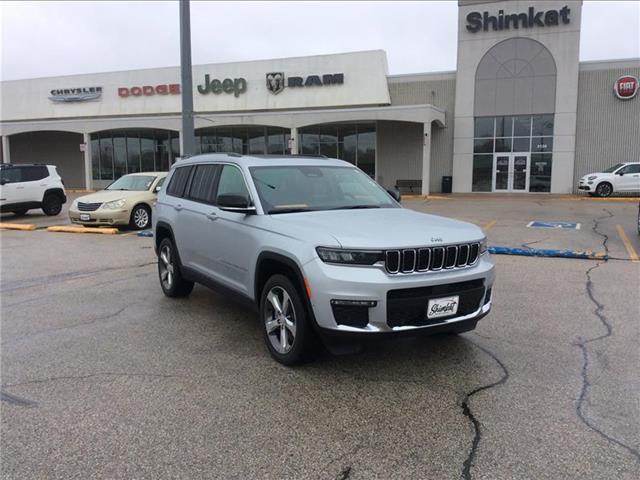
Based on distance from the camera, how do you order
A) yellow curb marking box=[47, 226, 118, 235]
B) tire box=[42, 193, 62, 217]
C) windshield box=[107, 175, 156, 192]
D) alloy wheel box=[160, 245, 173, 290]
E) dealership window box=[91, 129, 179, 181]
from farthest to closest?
dealership window box=[91, 129, 179, 181] < tire box=[42, 193, 62, 217] < windshield box=[107, 175, 156, 192] < yellow curb marking box=[47, 226, 118, 235] < alloy wheel box=[160, 245, 173, 290]

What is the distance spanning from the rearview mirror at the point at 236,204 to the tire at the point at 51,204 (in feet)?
51.2

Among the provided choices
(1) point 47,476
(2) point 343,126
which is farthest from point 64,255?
(2) point 343,126

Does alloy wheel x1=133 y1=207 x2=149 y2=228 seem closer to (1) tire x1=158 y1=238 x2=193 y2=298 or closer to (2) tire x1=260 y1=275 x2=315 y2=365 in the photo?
(1) tire x1=158 y1=238 x2=193 y2=298

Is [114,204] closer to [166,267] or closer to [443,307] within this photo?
[166,267]

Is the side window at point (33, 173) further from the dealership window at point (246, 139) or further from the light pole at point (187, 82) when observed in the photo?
the dealership window at point (246, 139)

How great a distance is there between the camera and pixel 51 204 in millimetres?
18250

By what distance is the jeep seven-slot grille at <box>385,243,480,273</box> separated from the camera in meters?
3.96

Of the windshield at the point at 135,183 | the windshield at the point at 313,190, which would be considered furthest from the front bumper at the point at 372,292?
the windshield at the point at 135,183

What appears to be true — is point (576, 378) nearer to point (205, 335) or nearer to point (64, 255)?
point (205, 335)

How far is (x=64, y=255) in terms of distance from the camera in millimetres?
10562

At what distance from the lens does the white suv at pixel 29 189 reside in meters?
16.9

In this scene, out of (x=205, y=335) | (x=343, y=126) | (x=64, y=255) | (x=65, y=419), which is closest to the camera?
(x=65, y=419)

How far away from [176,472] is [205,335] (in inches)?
95.8

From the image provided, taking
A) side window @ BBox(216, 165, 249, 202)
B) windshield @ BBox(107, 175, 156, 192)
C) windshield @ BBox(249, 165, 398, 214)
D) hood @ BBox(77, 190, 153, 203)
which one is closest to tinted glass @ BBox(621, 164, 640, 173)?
windshield @ BBox(107, 175, 156, 192)
